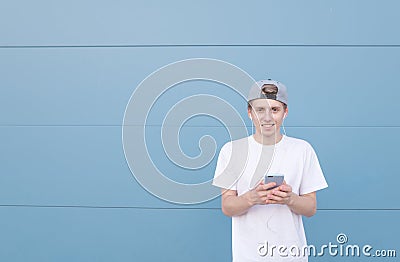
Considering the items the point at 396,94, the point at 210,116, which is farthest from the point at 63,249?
the point at 396,94

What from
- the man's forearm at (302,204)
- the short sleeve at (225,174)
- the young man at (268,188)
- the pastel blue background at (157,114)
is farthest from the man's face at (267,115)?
the pastel blue background at (157,114)

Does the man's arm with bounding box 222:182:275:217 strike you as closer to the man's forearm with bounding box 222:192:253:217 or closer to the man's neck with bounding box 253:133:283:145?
the man's forearm with bounding box 222:192:253:217

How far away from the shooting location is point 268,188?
186 cm

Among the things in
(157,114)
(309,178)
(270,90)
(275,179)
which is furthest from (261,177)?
(157,114)

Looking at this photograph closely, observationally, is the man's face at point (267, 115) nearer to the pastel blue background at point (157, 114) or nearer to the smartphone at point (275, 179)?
the smartphone at point (275, 179)

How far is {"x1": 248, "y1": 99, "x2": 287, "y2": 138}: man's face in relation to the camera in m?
2.01

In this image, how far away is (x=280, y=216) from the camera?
6.42 ft

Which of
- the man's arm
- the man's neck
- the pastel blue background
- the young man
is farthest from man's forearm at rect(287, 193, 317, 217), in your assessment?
the pastel blue background

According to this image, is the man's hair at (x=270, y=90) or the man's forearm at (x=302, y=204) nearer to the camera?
the man's forearm at (x=302, y=204)

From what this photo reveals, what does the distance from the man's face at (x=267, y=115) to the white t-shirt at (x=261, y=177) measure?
5cm

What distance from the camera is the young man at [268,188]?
6.28 ft

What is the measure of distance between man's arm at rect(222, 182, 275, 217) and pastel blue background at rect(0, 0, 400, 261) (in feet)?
2.44

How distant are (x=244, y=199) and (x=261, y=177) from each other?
103 mm

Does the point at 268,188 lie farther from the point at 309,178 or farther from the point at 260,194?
the point at 309,178
